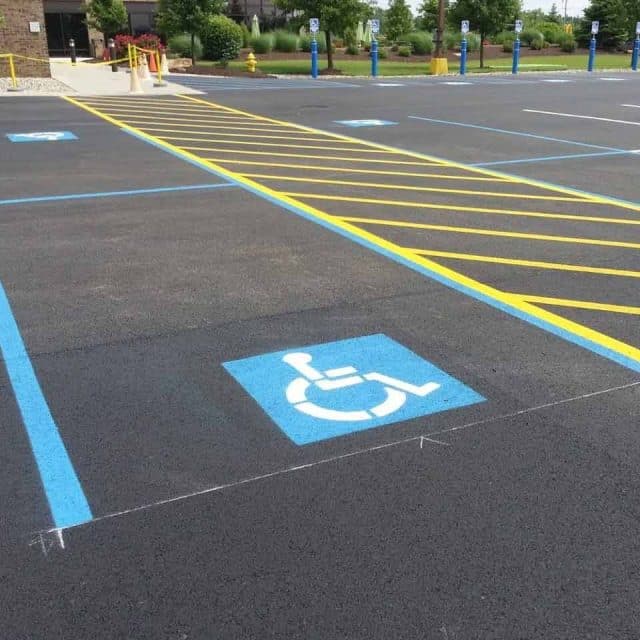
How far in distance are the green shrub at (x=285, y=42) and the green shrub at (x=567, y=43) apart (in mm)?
18712

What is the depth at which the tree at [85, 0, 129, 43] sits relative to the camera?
1732 inches

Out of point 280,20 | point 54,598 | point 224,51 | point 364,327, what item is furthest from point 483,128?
point 280,20

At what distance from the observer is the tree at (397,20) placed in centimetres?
5242

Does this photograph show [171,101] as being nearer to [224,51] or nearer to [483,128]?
[483,128]

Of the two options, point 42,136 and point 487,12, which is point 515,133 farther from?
point 487,12

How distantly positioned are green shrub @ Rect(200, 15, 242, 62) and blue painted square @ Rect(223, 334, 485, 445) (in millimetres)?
33978

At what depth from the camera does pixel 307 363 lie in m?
4.80

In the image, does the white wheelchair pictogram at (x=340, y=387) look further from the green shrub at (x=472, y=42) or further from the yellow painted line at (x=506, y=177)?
the green shrub at (x=472, y=42)

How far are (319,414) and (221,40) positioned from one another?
36249mm

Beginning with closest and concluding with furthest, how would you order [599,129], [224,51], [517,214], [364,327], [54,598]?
[54,598]
[364,327]
[517,214]
[599,129]
[224,51]

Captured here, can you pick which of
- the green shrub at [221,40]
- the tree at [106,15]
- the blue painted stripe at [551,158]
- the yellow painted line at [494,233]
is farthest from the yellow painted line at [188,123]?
the tree at [106,15]

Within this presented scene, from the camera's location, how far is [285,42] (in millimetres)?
45344

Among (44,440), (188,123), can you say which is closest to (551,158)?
(188,123)

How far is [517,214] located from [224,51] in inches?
1266
